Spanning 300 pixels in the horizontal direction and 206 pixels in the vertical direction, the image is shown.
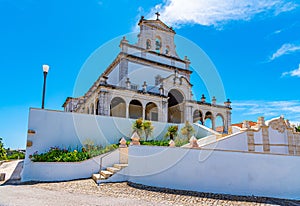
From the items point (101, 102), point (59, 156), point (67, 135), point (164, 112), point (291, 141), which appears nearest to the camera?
point (59, 156)

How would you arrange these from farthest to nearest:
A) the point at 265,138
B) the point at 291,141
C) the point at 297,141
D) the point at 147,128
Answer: the point at 297,141
the point at 291,141
the point at 265,138
the point at 147,128

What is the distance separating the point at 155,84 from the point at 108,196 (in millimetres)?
15034

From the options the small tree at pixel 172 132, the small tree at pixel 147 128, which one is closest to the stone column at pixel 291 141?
the small tree at pixel 172 132

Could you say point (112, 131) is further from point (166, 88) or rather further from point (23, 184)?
point (166, 88)

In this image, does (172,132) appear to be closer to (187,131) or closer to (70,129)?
(187,131)

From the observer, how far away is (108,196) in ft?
21.1

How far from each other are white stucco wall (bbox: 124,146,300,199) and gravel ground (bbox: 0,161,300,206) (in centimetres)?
36

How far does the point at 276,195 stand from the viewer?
8.23 m

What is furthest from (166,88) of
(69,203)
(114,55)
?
(69,203)

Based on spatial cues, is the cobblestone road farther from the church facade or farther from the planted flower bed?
the church facade

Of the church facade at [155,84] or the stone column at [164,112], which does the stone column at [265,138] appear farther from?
the stone column at [164,112]

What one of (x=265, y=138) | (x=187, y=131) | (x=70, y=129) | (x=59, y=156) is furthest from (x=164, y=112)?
(x=59, y=156)

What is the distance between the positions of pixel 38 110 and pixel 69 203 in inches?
247

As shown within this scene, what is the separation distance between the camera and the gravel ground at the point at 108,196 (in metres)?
5.75
